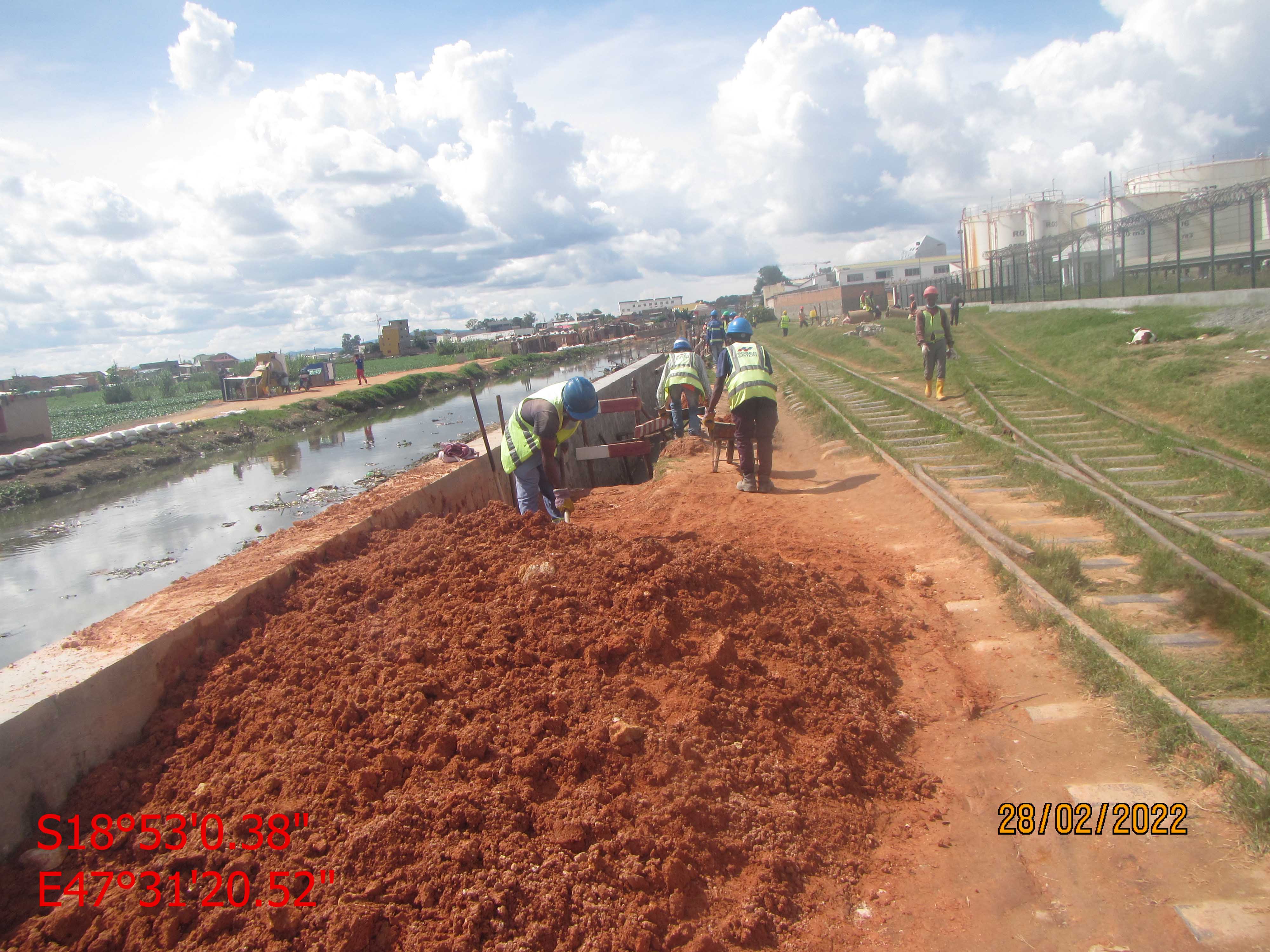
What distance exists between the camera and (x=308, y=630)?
13.2 feet

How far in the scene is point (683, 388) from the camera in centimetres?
1273

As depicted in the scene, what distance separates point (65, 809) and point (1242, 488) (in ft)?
28.1

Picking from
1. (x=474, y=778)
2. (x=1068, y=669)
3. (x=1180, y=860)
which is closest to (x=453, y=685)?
(x=474, y=778)

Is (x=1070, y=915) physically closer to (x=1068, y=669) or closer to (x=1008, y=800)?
(x=1008, y=800)

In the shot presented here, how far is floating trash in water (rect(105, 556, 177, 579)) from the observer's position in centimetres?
977

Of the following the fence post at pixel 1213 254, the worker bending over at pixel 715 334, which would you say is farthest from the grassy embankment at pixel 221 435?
the fence post at pixel 1213 254

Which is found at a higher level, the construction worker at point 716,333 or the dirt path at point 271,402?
the construction worker at point 716,333

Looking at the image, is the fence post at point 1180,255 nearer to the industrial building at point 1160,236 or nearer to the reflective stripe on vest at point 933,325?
the industrial building at point 1160,236

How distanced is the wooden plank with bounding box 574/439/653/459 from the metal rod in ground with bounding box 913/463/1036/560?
3.10 metres

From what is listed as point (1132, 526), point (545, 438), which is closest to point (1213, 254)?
point (1132, 526)

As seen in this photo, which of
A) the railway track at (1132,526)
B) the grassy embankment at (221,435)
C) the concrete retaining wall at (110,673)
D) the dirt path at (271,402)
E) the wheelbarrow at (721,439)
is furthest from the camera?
the dirt path at (271,402)

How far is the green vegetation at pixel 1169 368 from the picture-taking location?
9.88m

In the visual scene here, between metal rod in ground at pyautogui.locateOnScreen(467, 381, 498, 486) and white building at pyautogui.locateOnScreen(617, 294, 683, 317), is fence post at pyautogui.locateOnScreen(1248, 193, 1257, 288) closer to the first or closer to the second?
metal rod in ground at pyautogui.locateOnScreen(467, 381, 498, 486)

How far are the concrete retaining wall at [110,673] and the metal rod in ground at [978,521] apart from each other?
475 cm
